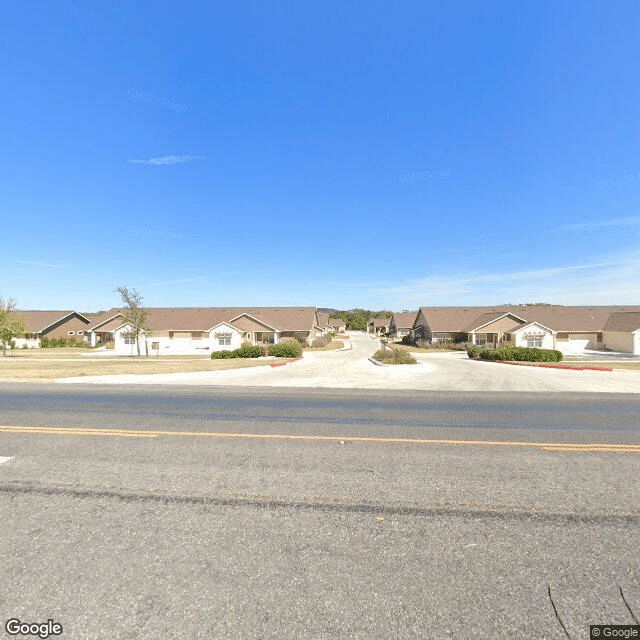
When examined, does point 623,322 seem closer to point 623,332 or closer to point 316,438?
point 623,332

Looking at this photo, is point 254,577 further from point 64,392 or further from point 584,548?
point 64,392

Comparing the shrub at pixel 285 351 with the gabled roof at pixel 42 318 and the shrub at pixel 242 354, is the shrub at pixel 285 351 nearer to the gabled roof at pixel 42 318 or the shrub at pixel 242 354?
the shrub at pixel 242 354

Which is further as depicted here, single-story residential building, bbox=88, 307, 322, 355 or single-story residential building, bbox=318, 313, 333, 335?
single-story residential building, bbox=318, 313, 333, 335

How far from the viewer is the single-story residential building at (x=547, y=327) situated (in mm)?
40875

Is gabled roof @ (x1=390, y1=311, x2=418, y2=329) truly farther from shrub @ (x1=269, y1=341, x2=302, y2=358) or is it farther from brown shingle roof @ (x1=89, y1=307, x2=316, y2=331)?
shrub @ (x1=269, y1=341, x2=302, y2=358)

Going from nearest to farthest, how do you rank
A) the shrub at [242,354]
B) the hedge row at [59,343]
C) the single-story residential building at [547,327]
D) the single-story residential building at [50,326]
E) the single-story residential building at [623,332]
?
the shrub at [242,354]
the single-story residential building at [623,332]
the single-story residential building at [547,327]
the hedge row at [59,343]
the single-story residential building at [50,326]

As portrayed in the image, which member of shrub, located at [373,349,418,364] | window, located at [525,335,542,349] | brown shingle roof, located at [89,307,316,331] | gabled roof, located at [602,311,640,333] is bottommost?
shrub, located at [373,349,418,364]

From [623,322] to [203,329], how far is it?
50.7 metres

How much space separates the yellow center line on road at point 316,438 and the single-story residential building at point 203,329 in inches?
1236

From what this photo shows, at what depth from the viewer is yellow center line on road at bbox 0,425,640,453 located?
629 cm

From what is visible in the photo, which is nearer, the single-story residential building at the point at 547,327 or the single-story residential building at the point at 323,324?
the single-story residential building at the point at 547,327

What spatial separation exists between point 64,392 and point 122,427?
6.92 m

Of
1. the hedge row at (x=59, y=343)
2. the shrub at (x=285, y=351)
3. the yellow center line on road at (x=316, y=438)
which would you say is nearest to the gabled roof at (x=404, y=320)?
the shrub at (x=285, y=351)

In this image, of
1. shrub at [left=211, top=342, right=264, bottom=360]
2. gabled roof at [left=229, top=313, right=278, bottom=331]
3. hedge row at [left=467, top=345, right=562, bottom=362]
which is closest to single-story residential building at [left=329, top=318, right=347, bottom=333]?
gabled roof at [left=229, top=313, right=278, bottom=331]
